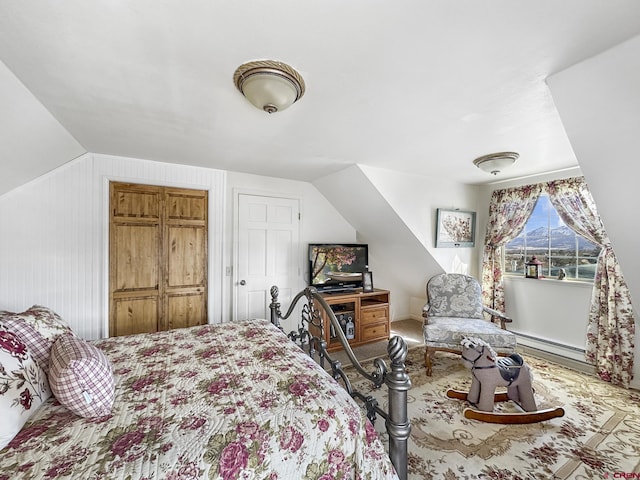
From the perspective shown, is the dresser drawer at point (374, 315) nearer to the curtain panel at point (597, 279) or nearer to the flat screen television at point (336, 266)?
the flat screen television at point (336, 266)

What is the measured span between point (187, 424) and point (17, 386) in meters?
0.70

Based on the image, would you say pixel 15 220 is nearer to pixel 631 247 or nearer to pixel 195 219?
pixel 195 219

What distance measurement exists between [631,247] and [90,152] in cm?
451

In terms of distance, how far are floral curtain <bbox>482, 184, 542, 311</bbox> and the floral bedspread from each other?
337 centimetres

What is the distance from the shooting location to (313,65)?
4.39 feet

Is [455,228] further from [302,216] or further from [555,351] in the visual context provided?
[302,216]

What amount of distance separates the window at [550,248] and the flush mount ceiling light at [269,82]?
3618 mm

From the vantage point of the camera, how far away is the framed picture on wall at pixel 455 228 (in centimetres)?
365

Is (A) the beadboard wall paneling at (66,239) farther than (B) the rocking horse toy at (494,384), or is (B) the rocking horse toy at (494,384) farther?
(A) the beadboard wall paneling at (66,239)

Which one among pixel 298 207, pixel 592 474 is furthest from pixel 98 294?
pixel 592 474

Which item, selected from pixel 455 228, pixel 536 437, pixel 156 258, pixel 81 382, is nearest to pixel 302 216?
pixel 156 258

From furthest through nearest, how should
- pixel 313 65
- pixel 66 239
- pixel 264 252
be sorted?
pixel 264 252 → pixel 66 239 → pixel 313 65

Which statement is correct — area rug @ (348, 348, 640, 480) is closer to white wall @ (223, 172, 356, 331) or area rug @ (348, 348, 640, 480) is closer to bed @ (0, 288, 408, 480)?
A: bed @ (0, 288, 408, 480)

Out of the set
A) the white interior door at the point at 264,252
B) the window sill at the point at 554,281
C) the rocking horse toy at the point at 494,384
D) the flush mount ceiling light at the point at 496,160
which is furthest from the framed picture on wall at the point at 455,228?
the white interior door at the point at 264,252
